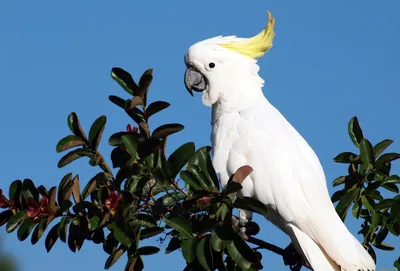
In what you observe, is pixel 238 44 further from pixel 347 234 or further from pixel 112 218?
pixel 112 218

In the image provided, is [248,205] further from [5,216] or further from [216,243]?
[5,216]

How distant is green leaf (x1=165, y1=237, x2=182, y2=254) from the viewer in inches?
94.4

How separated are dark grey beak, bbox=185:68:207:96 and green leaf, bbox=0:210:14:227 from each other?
4.46ft

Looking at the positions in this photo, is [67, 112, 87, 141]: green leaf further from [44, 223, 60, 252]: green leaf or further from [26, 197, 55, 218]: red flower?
[44, 223, 60, 252]: green leaf

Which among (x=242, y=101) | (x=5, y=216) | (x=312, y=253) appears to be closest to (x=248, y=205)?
(x=312, y=253)

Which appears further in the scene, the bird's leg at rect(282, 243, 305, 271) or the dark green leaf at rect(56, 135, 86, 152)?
the bird's leg at rect(282, 243, 305, 271)

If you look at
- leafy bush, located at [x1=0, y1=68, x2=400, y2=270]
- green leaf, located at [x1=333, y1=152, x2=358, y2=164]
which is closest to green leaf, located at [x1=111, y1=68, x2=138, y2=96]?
leafy bush, located at [x1=0, y1=68, x2=400, y2=270]

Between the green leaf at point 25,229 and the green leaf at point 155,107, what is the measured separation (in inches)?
23.5

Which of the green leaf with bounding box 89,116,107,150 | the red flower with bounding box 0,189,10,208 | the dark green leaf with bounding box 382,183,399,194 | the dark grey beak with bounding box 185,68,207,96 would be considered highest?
the dark grey beak with bounding box 185,68,207,96

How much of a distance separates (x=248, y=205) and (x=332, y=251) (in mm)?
741

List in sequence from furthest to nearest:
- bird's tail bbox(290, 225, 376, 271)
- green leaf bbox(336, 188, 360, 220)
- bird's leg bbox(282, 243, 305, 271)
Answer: bird's leg bbox(282, 243, 305, 271) → green leaf bbox(336, 188, 360, 220) → bird's tail bbox(290, 225, 376, 271)

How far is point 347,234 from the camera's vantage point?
279 centimetres

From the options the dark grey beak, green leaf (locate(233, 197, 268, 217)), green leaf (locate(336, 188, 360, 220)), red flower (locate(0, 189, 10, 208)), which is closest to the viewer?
green leaf (locate(233, 197, 268, 217))

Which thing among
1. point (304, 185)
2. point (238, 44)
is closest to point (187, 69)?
point (238, 44)
